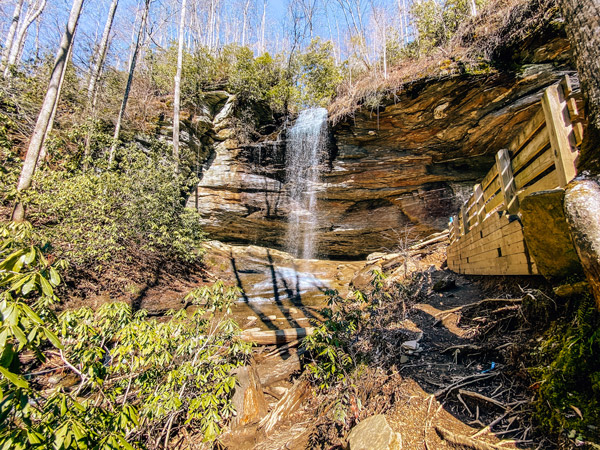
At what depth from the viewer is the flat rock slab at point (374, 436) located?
5.82 ft

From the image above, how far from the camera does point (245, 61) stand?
12.8m

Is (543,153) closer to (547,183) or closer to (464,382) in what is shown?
(547,183)

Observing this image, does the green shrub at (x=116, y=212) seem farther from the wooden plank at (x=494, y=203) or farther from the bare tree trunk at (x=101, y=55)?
the wooden plank at (x=494, y=203)

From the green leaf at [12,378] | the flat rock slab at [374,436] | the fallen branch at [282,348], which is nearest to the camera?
the green leaf at [12,378]

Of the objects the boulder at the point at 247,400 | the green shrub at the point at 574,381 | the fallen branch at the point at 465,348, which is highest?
the green shrub at the point at 574,381

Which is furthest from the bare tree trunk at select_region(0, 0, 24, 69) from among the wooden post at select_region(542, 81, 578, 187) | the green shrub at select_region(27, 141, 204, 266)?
the wooden post at select_region(542, 81, 578, 187)

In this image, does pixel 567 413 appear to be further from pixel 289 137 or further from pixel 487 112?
pixel 289 137

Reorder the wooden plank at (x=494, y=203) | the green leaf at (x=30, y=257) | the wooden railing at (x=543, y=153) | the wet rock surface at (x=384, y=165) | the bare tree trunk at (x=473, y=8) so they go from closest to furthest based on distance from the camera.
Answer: the green leaf at (x=30, y=257) < the wooden railing at (x=543, y=153) < the wooden plank at (x=494, y=203) < the wet rock surface at (x=384, y=165) < the bare tree trunk at (x=473, y=8)

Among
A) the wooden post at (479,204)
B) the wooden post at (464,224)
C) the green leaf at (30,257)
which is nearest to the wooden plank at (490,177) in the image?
the wooden post at (479,204)

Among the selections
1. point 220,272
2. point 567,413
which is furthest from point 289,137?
point 567,413

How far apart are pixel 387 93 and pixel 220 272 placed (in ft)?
34.6

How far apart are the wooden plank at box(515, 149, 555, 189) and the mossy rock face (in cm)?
53

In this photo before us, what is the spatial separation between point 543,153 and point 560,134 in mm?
427

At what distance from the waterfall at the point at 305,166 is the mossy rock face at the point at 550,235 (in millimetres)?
10360
